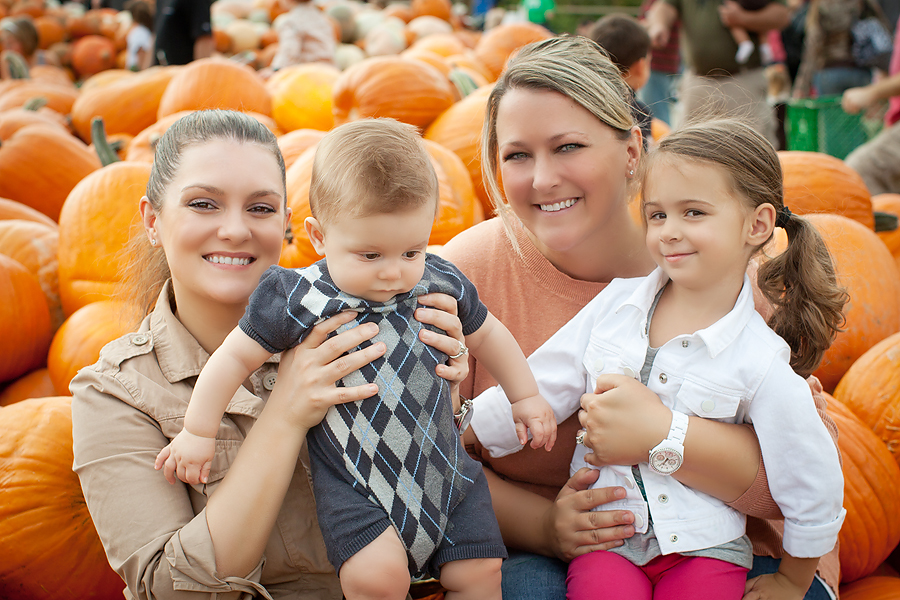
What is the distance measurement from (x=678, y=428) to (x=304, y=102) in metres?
3.82

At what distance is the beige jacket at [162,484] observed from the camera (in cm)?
156

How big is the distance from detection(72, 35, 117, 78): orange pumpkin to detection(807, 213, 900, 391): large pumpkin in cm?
1020

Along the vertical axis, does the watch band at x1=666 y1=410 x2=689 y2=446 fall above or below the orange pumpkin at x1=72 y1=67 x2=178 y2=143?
above

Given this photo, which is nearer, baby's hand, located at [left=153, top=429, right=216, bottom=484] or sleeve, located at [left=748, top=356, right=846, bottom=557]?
baby's hand, located at [left=153, top=429, right=216, bottom=484]

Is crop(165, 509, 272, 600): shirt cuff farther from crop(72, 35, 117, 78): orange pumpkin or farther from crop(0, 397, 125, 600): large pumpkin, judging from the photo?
crop(72, 35, 117, 78): orange pumpkin

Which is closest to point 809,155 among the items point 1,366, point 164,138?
point 164,138

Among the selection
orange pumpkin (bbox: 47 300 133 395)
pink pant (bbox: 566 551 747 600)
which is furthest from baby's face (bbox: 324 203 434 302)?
orange pumpkin (bbox: 47 300 133 395)

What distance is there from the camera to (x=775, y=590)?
1747 mm

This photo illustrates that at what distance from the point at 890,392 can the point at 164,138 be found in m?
2.74

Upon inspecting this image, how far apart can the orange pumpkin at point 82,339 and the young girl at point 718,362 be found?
6.78 feet

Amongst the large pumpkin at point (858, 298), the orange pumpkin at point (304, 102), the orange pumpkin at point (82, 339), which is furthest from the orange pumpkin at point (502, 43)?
the orange pumpkin at point (82, 339)

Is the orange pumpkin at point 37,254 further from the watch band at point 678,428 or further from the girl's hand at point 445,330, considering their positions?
the watch band at point 678,428

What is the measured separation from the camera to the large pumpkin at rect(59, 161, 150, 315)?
305cm

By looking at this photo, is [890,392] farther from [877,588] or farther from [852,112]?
[852,112]
